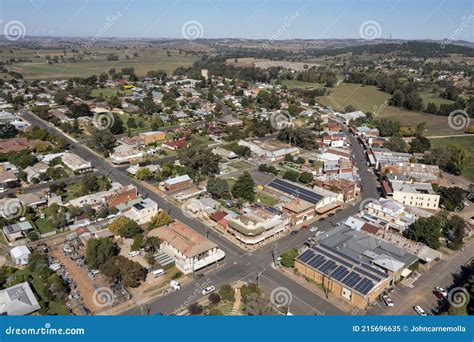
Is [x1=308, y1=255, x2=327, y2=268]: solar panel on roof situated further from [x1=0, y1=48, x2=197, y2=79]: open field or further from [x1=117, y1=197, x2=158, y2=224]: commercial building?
[x1=0, y1=48, x2=197, y2=79]: open field

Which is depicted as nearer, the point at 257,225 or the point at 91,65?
the point at 257,225

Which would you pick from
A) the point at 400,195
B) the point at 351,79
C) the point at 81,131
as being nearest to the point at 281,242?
the point at 400,195

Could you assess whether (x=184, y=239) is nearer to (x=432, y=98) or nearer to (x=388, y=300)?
(x=388, y=300)

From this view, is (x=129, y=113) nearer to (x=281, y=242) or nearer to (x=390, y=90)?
(x=281, y=242)

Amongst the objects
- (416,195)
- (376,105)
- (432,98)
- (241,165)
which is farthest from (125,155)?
(432,98)

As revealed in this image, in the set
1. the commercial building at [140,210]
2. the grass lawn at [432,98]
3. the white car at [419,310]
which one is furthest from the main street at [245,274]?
the grass lawn at [432,98]

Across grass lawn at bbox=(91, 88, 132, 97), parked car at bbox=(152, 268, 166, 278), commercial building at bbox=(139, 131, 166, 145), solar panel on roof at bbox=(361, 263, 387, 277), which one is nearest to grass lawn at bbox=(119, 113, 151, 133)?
commercial building at bbox=(139, 131, 166, 145)

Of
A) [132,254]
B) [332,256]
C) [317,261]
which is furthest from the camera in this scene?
[132,254]
